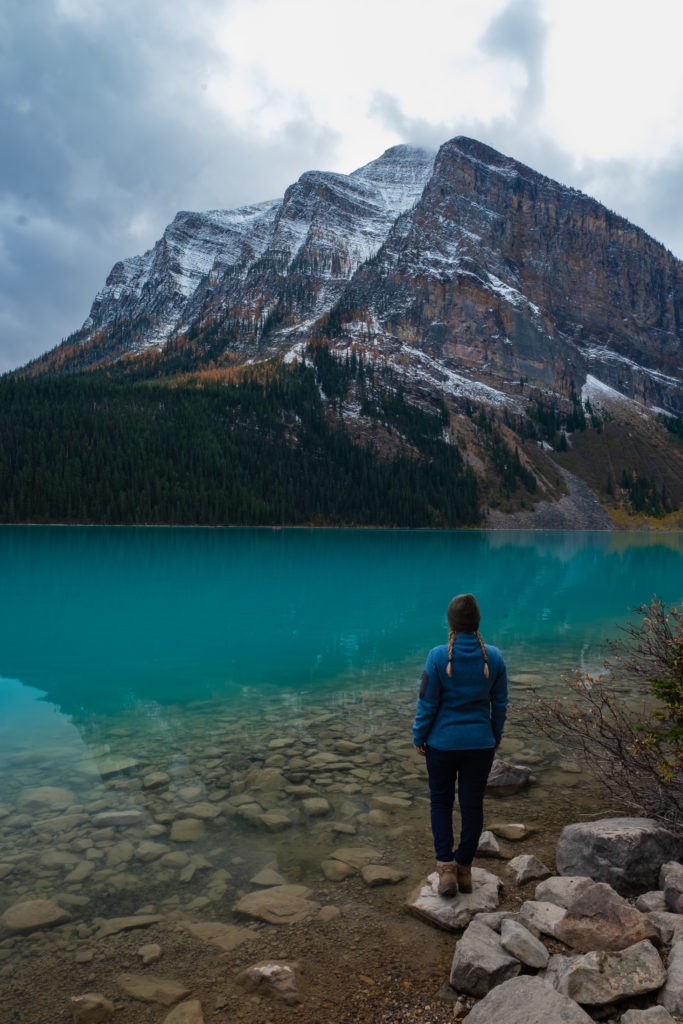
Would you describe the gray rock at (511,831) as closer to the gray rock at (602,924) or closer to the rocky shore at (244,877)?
the rocky shore at (244,877)

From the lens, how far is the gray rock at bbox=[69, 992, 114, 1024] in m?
4.42

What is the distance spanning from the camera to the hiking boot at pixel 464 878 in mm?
5852

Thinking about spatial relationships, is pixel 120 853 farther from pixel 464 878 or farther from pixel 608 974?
pixel 608 974

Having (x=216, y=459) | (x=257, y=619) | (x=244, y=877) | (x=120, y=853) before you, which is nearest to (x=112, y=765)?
(x=120, y=853)

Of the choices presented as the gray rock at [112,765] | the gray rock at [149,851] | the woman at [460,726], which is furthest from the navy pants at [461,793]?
the gray rock at [112,765]

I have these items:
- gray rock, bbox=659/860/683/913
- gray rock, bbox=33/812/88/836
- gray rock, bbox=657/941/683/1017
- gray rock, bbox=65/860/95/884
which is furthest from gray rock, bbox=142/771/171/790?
gray rock, bbox=657/941/683/1017

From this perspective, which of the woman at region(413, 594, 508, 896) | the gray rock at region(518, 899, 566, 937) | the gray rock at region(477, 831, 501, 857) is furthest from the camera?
the gray rock at region(477, 831, 501, 857)

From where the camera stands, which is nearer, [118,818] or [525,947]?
[525,947]

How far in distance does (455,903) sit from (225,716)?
8059 mm

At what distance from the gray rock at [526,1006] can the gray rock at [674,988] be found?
26.1 inches

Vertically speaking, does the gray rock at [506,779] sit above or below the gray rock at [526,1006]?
below

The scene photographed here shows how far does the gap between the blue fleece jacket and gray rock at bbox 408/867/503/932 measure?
1447mm

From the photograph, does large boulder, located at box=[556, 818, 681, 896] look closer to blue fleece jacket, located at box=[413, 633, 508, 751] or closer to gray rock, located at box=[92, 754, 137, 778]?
blue fleece jacket, located at box=[413, 633, 508, 751]

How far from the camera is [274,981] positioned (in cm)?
473
